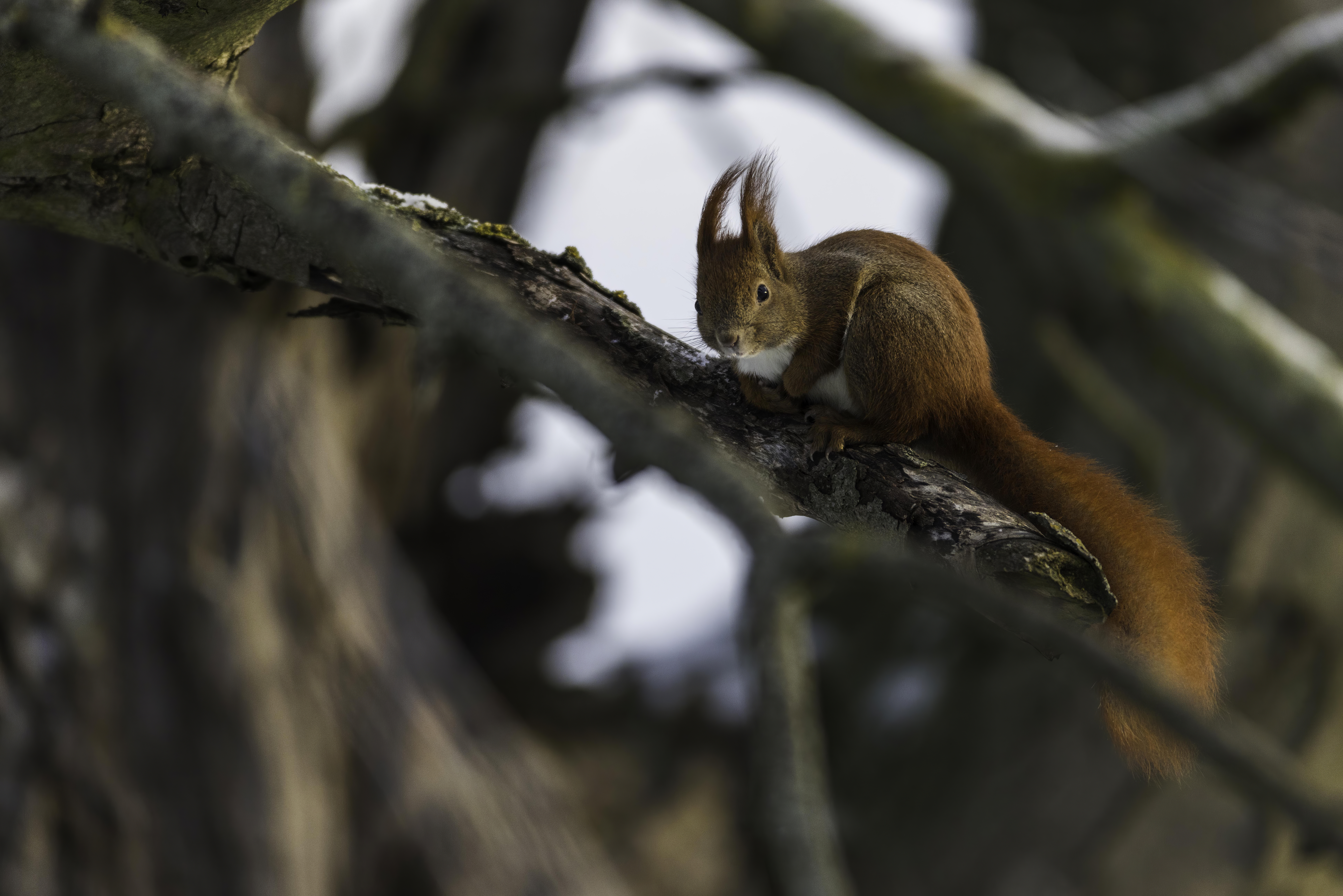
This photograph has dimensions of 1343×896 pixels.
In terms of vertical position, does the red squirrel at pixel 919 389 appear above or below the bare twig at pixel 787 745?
above

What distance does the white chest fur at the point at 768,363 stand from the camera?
6.65 ft

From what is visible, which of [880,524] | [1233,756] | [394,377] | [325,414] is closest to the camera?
[1233,756]

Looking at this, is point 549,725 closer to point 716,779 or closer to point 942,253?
point 716,779

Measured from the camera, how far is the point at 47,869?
138 inches

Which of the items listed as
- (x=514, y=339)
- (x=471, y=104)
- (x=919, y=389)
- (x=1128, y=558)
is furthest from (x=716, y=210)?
(x=471, y=104)

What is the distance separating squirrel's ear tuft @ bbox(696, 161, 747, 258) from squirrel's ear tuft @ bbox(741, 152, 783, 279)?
0.17ft

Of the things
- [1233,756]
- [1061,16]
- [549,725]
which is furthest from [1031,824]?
[1233,756]

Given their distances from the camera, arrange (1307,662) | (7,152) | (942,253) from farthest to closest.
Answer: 1. (942,253)
2. (1307,662)
3. (7,152)

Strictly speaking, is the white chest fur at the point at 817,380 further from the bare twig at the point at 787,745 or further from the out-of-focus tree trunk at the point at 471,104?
the out-of-focus tree trunk at the point at 471,104

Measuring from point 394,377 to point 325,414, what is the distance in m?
0.60

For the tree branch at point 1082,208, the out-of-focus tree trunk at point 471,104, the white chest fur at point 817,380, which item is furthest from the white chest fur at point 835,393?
the out-of-focus tree trunk at point 471,104

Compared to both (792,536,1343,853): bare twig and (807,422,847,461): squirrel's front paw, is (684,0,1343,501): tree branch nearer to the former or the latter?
(807,422,847,461): squirrel's front paw

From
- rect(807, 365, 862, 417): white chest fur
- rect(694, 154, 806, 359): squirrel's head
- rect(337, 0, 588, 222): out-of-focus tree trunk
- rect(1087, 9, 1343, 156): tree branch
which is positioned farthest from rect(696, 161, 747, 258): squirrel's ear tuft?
rect(337, 0, 588, 222): out-of-focus tree trunk

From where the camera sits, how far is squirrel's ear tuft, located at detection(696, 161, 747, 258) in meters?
1.96
